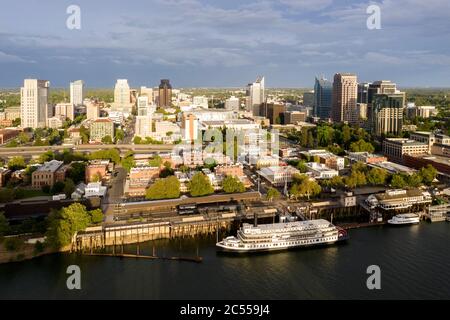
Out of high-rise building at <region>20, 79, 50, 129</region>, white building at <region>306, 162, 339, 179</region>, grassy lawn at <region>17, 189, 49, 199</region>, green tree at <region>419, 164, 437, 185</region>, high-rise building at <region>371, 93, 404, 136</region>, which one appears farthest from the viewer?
high-rise building at <region>20, 79, 50, 129</region>

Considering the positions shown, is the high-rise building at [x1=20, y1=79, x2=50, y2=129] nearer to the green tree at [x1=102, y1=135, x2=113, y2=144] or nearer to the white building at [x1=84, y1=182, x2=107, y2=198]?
the green tree at [x1=102, y1=135, x2=113, y2=144]

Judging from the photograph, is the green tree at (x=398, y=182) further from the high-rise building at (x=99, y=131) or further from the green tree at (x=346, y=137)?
the high-rise building at (x=99, y=131)

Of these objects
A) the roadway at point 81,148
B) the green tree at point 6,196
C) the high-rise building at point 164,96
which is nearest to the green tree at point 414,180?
the green tree at point 6,196

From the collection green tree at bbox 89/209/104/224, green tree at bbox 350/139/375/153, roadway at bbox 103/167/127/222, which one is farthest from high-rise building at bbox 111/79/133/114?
green tree at bbox 89/209/104/224

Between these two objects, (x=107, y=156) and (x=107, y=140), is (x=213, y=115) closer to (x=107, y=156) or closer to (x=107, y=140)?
(x=107, y=140)

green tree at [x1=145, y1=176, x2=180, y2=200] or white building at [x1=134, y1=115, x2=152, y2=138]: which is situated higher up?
white building at [x1=134, y1=115, x2=152, y2=138]

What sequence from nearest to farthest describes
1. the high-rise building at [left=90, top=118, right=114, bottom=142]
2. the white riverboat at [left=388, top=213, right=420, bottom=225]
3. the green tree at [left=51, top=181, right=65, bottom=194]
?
the white riverboat at [left=388, top=213, right=420, bottom=225]
the green tree at [left=51, top=181, right=65, bottom=194]
the high-rise building at [left=90, top=118, right=114, bottom=142]
